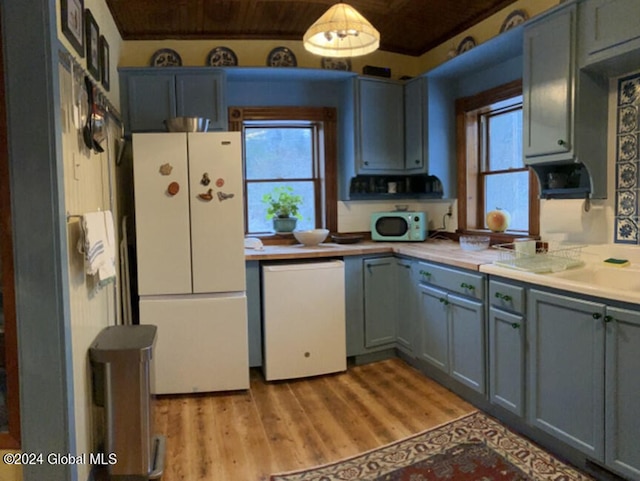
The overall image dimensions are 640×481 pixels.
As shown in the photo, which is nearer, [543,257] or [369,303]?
[543,257]

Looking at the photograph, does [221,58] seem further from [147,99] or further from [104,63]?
[104,63]

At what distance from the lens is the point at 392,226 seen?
12.5 ft

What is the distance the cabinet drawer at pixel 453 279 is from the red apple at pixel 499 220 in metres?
0.66

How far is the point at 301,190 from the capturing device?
3973 millimetres

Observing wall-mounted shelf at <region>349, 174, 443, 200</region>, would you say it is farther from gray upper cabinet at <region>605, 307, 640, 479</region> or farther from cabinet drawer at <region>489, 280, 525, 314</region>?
gray upper cabinet at <region>605, 307, 640, 479</region>

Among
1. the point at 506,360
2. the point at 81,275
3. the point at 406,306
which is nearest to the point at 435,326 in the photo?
the point at 406,306

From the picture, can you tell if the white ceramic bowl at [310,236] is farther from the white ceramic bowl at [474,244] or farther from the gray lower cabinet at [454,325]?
the white ceramic bowl at [474,244]

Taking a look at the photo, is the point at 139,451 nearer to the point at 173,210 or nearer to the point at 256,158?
the point at 173,210

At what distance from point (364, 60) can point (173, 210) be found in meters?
2.22

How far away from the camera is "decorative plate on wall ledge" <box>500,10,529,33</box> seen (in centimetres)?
298

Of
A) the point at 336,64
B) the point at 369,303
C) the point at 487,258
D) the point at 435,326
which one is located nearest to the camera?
the point at 487,258

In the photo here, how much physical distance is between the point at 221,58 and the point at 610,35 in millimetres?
2688

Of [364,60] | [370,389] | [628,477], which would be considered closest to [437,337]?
[370,389]

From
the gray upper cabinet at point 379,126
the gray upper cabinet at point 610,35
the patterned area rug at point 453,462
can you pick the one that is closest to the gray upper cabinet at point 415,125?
the gray upper cabinet at point 379,126
